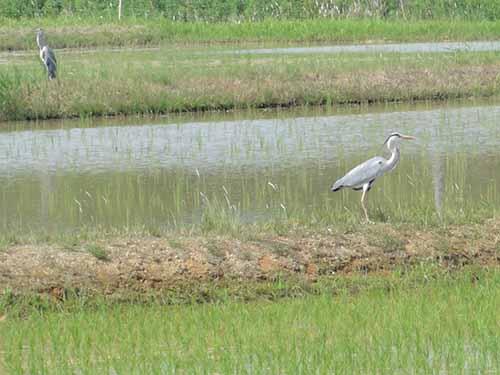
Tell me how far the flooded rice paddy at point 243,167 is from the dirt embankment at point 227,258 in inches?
18.6

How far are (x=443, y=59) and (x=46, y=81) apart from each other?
6782mm

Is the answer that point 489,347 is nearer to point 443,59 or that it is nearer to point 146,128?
point 146,128

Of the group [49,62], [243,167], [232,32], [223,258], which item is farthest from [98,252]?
[232,32]

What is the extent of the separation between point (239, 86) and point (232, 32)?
468 inches

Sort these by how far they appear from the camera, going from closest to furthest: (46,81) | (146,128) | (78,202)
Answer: (78,202) < (146,128) < (46,81)

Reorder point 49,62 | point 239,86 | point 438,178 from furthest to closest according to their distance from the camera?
point 49,62 < point 239,86 < point 438,178

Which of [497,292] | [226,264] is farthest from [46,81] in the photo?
[497,292]

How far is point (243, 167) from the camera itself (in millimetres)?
12586

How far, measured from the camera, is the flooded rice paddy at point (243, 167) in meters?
10.2

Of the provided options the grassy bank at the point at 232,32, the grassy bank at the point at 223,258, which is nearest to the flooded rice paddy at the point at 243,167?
the grassy bank at the point at 223,258

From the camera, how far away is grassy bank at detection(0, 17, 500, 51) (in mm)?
28734

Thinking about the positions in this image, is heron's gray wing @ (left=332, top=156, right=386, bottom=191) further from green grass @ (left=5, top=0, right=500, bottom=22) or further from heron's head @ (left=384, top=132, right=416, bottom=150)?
green grass @ (left=5, top=0, right=500, bottom=22)

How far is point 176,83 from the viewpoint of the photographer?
60.3 feet

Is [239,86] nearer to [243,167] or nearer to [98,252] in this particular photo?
[243,167]
